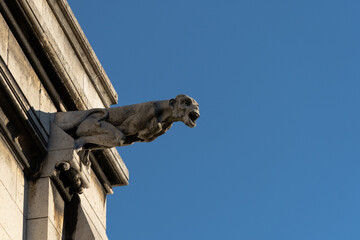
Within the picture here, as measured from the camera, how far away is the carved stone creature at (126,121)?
13.0 metres

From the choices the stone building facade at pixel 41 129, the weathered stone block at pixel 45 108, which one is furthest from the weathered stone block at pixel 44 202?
the weathered stone block at pixel 45 108

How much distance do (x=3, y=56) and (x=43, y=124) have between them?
1055 millimetres

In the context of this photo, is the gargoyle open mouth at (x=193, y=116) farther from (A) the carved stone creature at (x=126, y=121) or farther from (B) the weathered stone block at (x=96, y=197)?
(B) the weathered stone block at (x=96, y=197)

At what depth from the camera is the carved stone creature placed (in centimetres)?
1298

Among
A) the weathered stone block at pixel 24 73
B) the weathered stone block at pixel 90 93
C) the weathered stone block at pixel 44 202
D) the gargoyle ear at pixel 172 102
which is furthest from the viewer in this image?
the weathered stone block at pixel 90 93

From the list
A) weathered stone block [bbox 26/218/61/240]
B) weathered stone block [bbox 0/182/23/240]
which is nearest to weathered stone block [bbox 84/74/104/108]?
weathered stone block [bbox 26/218/61/240]

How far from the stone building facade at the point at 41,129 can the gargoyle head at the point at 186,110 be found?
125 cm

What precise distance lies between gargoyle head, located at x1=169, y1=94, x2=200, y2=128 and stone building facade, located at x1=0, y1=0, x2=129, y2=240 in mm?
1250

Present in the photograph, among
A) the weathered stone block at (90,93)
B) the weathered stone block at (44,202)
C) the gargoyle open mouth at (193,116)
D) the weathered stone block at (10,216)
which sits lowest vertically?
the weathered stone block at (10,216)

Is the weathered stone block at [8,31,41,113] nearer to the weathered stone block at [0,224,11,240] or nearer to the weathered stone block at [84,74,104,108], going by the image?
the weathered stone block at [84,74,104,108]

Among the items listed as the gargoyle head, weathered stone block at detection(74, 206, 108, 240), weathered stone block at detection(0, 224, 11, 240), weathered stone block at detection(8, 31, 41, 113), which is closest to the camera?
weathered stone block at detection(0, 224, 11, 240)

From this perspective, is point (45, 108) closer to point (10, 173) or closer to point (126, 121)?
point (126, 121)

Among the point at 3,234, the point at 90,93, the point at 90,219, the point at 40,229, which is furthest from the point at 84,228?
the point at 90,93

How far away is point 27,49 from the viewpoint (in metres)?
12.7
